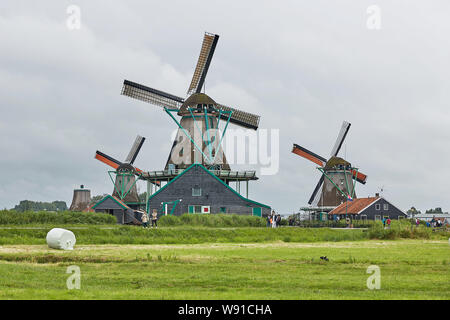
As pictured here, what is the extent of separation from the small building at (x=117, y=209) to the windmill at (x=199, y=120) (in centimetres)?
929

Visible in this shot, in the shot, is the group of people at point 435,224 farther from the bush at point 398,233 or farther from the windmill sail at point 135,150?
the windmill sail at point 135,150

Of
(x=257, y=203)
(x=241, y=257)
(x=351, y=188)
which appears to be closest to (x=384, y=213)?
(x=351, y=188)

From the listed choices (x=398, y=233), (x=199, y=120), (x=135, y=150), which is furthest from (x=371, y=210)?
(x=398, y=233)

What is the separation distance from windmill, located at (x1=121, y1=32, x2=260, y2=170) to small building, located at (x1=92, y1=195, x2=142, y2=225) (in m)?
9.29

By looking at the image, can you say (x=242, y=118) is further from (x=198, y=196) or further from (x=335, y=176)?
(x=335, y=176)

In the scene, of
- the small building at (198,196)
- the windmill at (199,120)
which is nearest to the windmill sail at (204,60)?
the windmill at (199,120)

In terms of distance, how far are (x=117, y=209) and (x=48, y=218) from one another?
96.9ft

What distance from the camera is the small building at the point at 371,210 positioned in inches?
3231

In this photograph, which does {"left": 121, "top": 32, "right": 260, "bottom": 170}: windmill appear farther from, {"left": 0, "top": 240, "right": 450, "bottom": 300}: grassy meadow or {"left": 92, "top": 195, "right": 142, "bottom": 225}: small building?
{"left": 0, "top": 240, "right": 450, "bottom": 300}: grassy meadow

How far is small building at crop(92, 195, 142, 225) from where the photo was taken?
69438 millimetres

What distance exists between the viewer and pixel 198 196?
2279 inches

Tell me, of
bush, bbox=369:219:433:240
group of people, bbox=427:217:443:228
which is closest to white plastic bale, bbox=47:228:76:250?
bush, bbox=369:219:433:240

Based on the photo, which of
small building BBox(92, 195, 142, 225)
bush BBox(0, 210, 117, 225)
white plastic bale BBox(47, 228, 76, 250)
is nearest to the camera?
white plastic bale BBox(47, 228, 76, 250)
